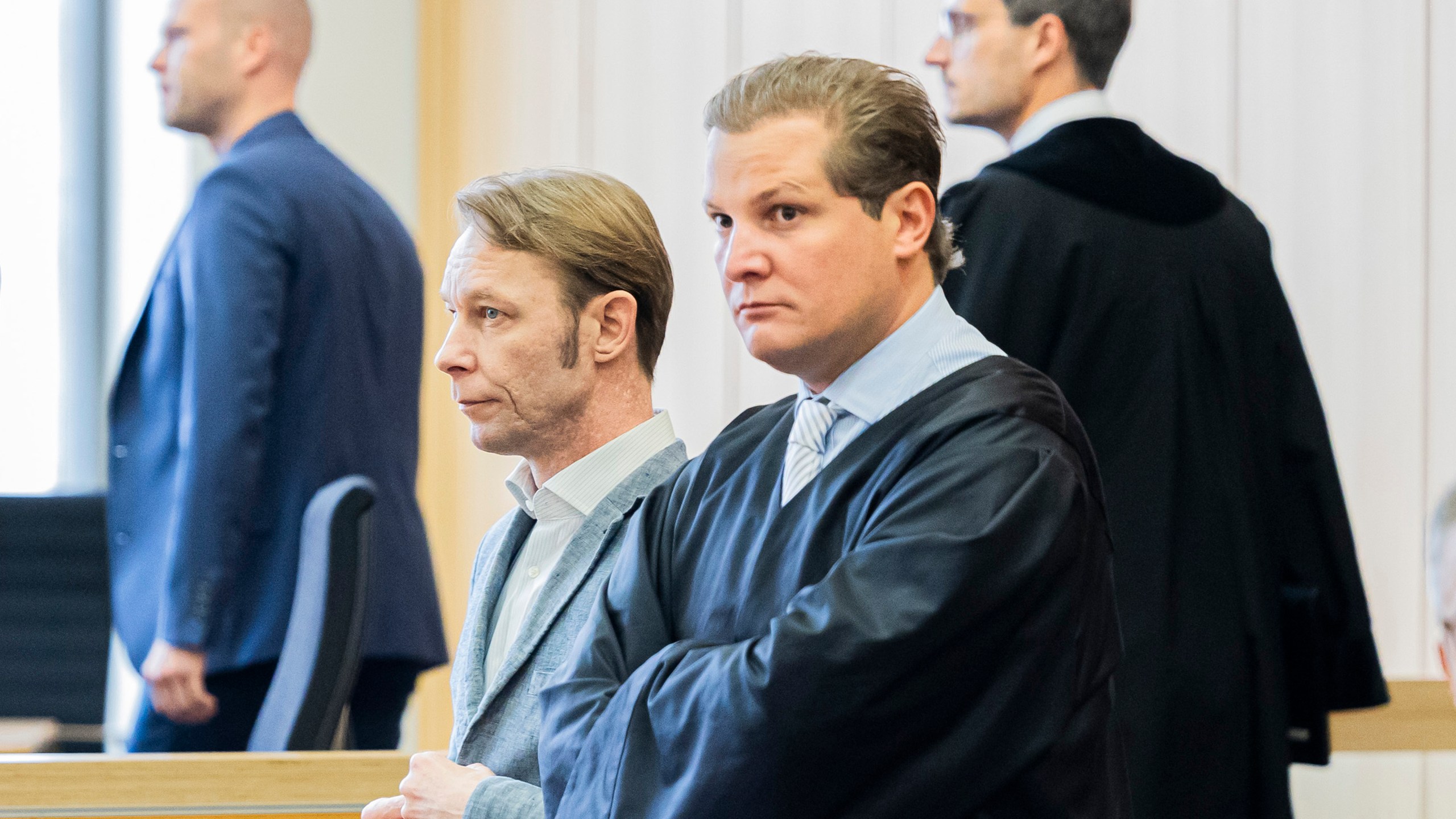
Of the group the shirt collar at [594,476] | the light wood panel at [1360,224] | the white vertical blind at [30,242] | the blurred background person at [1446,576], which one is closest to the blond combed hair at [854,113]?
the shirt collar at [594,476]

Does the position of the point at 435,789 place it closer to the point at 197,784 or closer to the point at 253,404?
the point at 197,784

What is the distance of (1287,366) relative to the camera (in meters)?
2.01

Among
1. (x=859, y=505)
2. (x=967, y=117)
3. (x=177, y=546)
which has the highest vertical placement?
(x=967, y=117)

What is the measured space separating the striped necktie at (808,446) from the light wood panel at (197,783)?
0.71 m

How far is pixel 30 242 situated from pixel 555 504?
3.16 metres

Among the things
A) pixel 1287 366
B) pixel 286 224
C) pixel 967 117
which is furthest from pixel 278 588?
pixel 1287 366

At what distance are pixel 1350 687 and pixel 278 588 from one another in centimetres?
164

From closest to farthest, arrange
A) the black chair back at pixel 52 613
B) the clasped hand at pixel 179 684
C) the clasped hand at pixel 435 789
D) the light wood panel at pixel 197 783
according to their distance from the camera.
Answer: the clasped hand at pixel 435 789
the light wood panel at pixel 197 783
the clasped hand at pixel 179 684
the black chair back at pixel 52 613

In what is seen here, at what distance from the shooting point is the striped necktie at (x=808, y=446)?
1.13 m

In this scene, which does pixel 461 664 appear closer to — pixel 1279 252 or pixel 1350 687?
pixel 1350 687

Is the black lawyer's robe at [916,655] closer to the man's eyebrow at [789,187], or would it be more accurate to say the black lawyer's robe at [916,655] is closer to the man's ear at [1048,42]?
the man's eyebrow at [789,187]

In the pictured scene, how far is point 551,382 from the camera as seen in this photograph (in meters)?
1.41

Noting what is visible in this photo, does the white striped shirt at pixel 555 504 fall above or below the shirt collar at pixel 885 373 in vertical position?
below

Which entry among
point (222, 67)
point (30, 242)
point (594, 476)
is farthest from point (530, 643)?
point (30, 242)
